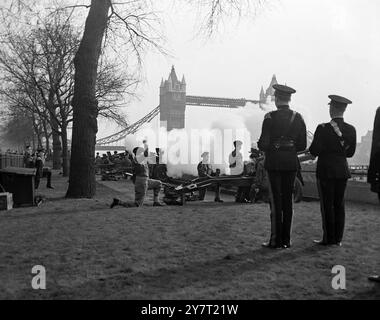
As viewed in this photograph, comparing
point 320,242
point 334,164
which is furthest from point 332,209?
point 334,164

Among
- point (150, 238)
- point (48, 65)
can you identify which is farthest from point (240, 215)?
point (48, 65)

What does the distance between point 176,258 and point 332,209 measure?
2204 millimetres

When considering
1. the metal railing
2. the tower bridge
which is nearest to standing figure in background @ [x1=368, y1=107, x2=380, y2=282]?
the metal railing

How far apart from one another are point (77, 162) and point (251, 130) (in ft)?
29.6

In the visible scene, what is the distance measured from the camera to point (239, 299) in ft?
12.0

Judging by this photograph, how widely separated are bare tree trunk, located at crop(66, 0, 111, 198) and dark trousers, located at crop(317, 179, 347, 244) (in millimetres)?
7626

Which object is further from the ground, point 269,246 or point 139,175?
point 139,175

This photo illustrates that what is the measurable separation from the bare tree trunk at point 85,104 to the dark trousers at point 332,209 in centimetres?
763

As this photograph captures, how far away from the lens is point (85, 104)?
1212 centimetres

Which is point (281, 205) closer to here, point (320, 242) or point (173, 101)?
point (320, 242)

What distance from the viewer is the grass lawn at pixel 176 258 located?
3.92 m

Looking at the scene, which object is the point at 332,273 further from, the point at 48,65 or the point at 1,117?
the point at 1,117

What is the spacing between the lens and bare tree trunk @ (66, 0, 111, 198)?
1206cm

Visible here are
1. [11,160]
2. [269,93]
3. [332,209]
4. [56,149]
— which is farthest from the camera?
[269,93]
